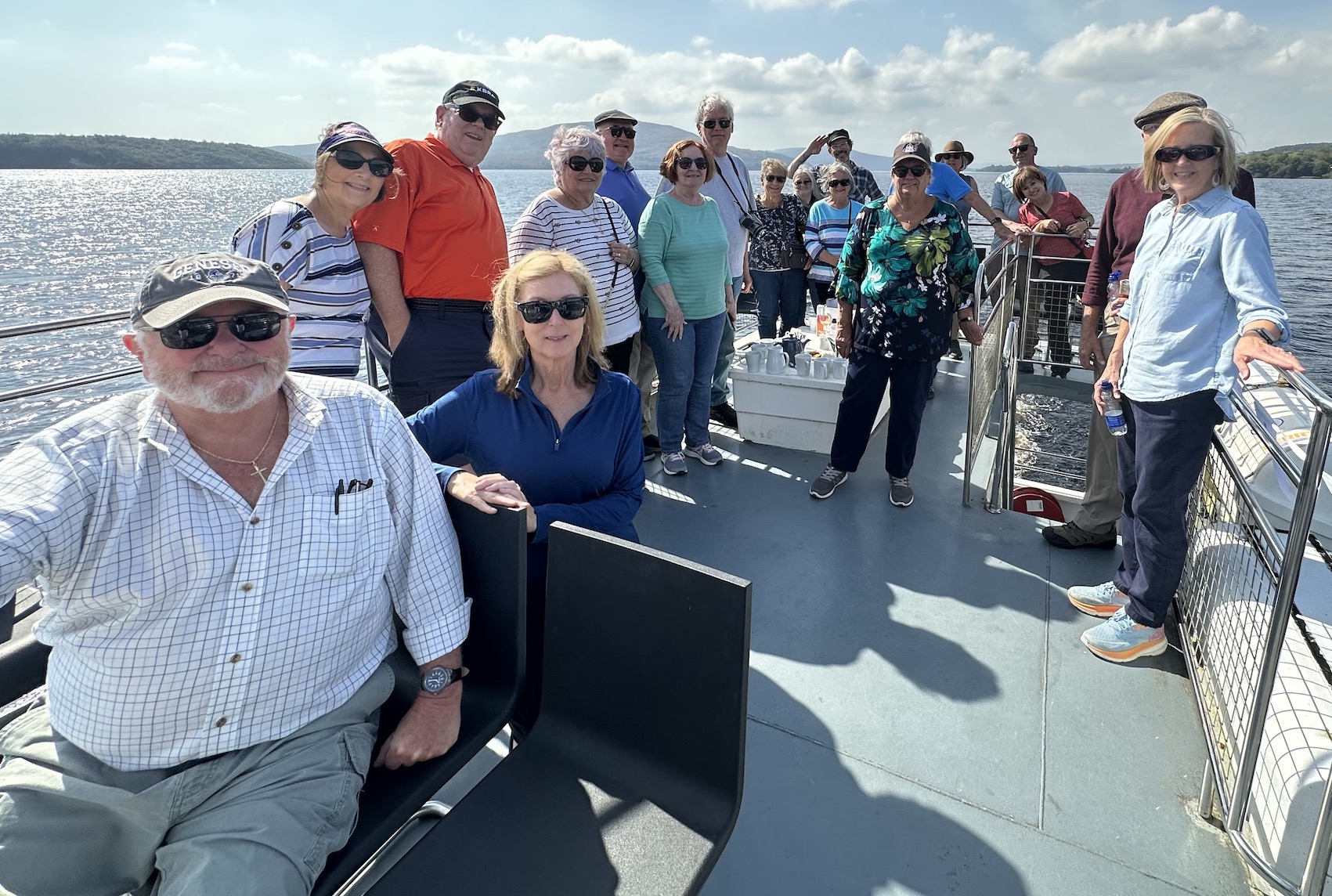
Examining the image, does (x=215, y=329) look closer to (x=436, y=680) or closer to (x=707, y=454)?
(x=436, y=680)

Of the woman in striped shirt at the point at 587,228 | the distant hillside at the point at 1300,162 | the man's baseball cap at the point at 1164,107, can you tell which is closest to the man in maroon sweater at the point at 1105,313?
the man's baseball cap at the point at 1164,107

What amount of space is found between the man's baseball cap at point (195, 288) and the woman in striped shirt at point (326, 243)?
3.12 ft

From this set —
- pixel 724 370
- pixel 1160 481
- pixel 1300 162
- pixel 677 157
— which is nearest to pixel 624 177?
pixel 677 157

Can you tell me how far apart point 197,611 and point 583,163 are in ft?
8.01

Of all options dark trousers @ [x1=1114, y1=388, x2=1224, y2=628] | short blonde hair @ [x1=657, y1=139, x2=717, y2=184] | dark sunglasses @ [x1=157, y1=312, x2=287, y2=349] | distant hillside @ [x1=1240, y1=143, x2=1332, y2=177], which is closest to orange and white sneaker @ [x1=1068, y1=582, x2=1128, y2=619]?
dark trousers @ [x1=1114, y1=388, x2=1224, y2=628]

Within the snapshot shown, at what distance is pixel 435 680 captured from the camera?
1537 mm

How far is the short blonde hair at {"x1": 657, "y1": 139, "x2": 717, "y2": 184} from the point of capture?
3.63m

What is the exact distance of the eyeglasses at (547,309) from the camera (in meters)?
1.98

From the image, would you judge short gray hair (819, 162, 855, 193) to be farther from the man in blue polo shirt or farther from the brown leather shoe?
the brown leather shoe

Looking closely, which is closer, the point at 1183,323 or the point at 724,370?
the point at 1183,323

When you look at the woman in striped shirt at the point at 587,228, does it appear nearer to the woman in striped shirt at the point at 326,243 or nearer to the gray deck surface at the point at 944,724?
the woman in striped shirt at the point at 326,243

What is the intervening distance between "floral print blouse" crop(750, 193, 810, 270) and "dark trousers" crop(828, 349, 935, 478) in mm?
2107

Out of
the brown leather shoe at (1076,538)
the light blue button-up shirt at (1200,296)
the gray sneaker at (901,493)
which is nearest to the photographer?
the light blue button-up shirt at (1200,296)

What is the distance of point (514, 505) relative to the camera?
1571 mm
